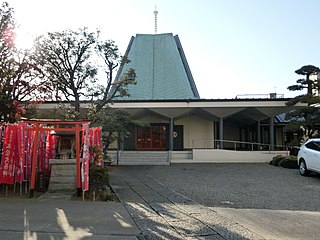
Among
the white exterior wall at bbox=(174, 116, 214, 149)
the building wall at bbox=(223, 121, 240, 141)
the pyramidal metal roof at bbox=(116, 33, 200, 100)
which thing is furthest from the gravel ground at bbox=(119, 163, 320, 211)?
the pyramidal metal roof at bbox=(116, 33, 200, 100)

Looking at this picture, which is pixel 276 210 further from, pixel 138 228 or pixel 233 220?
pixel 138 228

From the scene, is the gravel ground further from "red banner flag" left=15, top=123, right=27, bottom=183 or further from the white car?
"red banner flag" left=15, top=123, right=27, bottom=183

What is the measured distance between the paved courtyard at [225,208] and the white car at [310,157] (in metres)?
0.63

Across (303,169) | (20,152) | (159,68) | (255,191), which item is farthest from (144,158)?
(159,68)

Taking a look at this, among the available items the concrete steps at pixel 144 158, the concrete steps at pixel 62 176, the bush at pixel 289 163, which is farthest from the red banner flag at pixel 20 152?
the bush at pixel 289 163

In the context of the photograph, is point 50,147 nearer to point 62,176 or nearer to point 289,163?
point 62,176

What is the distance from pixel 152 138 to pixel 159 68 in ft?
32.0

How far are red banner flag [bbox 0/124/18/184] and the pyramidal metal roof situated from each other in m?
18.9

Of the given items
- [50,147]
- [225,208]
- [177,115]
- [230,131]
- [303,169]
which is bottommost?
[225,208]

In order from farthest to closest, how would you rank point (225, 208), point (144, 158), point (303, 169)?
point (144, 158)
point (303, 169)
point (225, 208)

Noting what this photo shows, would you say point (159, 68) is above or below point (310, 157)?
above

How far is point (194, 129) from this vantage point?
85.5ft

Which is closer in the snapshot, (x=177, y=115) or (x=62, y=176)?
(x=62, y=176)

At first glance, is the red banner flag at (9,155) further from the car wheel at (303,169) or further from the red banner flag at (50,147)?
the car wheel at (303,169)
